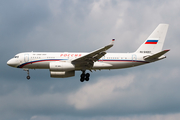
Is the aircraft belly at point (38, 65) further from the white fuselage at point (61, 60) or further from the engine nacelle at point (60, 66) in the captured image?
the engine nacelle at point (60, 66)

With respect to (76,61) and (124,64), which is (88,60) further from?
(124,64)

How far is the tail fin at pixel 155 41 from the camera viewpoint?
205 feet

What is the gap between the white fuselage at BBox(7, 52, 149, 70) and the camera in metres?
57.7

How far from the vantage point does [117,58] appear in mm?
59031

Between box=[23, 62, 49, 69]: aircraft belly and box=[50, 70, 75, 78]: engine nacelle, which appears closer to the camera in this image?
box=[50, 70, 75, 78]: engine nacelle

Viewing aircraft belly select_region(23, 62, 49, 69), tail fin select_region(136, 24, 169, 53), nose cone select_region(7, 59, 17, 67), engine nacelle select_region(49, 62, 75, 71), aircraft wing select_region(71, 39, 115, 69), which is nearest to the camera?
aircraft wing select_region(71, 39, 115, 69)

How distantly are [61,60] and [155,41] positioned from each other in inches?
675

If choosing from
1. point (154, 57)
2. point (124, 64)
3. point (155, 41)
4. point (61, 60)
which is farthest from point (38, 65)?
point (155, 41)

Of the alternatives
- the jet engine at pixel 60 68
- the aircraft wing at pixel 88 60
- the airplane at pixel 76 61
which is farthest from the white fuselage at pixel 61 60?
the jet engine at pixel 60 68

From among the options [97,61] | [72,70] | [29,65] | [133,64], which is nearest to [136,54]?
[133,64]

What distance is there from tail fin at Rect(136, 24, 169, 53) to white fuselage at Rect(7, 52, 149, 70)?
350cm

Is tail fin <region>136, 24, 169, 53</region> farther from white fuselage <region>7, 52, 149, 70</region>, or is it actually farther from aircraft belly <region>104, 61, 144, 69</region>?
white fuselage <region>7, 52, 149, 70</region>

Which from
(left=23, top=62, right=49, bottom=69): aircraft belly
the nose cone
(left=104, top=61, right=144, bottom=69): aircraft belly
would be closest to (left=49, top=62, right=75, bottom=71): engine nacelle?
(left=23, top=62, right=49, bottom=69): aircraft belly

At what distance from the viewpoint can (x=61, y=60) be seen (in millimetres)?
57781
